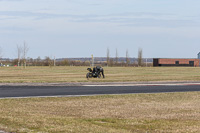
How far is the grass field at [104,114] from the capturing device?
10.3m

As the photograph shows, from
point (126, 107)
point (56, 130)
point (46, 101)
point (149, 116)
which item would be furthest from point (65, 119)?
point (46, 101)

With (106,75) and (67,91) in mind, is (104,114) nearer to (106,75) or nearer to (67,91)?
(67,91)

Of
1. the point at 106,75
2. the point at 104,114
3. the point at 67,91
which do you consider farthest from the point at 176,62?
the point at 104,114

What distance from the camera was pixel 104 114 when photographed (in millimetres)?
13391

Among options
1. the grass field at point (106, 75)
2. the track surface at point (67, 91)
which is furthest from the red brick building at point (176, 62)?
the track surface at point (67, 91)

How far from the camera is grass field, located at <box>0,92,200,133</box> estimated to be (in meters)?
Result: 10.3

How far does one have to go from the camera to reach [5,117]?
38.5 ft

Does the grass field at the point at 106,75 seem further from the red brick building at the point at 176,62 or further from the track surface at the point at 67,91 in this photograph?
the red brick building at the point at 176,62

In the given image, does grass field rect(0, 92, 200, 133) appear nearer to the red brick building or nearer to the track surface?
the track surface

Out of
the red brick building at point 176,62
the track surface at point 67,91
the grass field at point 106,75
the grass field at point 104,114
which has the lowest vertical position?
the grass field at point 104,114

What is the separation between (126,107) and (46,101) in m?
3.90

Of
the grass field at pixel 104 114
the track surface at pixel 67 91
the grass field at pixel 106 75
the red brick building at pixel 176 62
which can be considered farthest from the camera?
the red brick building at pixel 176 62

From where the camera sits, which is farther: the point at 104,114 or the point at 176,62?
the point at 176,62

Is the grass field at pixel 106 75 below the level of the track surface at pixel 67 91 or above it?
above
